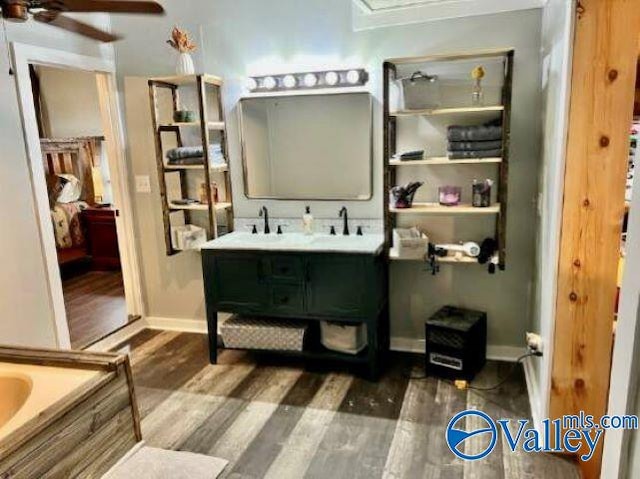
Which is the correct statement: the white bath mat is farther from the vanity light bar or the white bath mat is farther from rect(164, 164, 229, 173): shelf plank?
the vanity light bar

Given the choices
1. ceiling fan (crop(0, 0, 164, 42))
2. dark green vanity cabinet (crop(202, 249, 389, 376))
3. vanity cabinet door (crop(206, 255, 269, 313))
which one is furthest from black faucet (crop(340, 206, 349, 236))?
ceiling fan (crop(0, 0, 164, 42))

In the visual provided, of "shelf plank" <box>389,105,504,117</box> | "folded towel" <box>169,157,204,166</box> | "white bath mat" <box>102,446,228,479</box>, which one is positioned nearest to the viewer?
"white bath mat" <box>102,446,228,479</box>

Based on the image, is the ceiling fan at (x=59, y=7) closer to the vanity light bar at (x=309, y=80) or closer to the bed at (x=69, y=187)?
the vanity light bar at (x=309, y=80)

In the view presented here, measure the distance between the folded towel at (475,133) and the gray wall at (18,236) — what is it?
2.66 metres

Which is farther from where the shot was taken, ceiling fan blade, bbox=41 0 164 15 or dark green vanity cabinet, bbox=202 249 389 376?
dark green vanity cabinet, bbox=202 249 389 376

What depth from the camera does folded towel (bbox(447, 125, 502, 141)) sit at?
2.78 meters

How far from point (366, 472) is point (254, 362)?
136 centimetres

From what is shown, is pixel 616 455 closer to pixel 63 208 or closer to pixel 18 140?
pixel 18 140

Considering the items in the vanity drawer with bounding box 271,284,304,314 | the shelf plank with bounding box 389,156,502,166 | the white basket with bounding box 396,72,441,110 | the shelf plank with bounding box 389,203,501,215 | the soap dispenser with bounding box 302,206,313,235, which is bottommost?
the vanity drawer with bounding box 271,284,304,314

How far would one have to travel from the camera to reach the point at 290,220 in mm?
3545

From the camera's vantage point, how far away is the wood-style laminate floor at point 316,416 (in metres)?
2.26

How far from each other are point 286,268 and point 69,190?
13.6 ft

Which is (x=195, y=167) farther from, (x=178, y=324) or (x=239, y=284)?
(x=178, y=324)

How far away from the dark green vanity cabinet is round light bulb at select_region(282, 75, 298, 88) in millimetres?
1186
